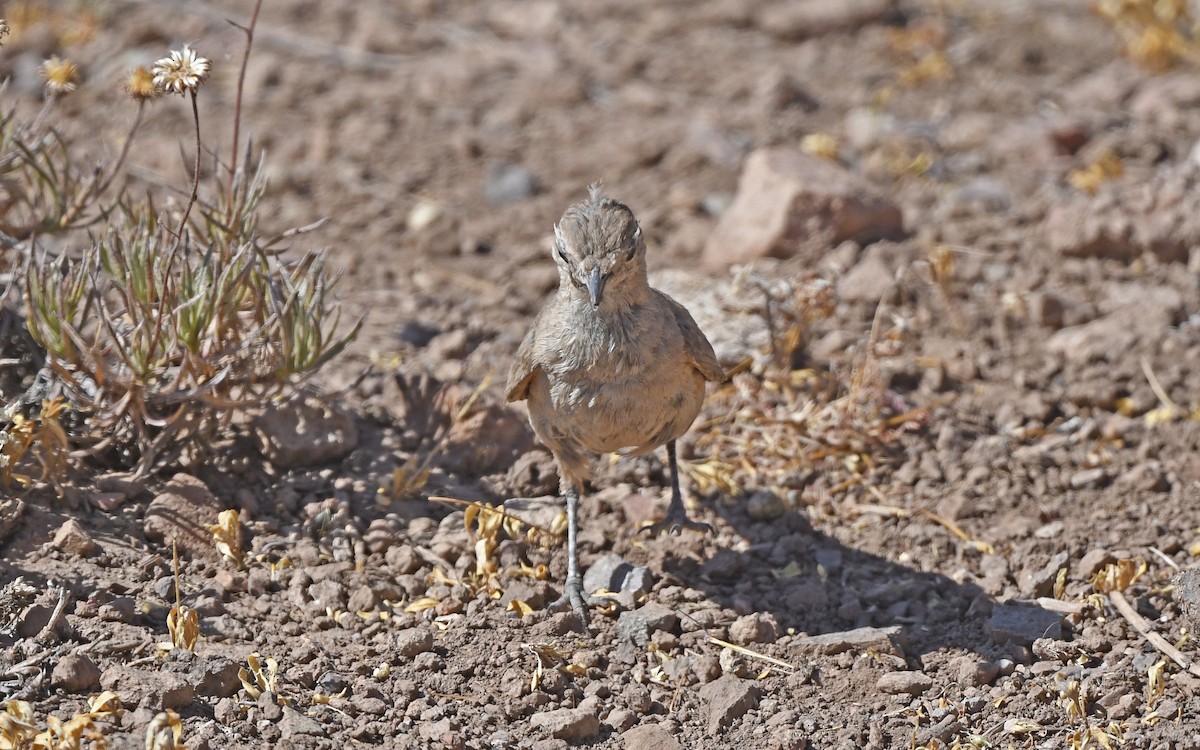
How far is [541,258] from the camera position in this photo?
306 inches

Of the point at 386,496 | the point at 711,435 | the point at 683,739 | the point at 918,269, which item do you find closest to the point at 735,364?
the point at 711,435

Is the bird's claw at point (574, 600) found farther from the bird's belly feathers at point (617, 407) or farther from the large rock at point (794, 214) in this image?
the large rock at point (794, 214)

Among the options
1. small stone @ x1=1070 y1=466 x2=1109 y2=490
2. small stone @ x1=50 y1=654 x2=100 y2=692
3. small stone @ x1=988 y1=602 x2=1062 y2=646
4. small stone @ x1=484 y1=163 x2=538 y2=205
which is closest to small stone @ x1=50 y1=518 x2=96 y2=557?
small stone @ x1=50 y1=654 x2=100 y2=692

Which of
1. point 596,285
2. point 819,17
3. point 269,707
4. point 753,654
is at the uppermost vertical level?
point 819,17

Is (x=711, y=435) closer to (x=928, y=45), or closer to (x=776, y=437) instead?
(x=776, y=437)

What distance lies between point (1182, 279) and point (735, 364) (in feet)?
8.31

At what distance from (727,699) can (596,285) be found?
1.55 meters

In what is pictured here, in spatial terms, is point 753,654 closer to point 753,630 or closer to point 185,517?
point 753,630

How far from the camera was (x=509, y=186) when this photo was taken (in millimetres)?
8367

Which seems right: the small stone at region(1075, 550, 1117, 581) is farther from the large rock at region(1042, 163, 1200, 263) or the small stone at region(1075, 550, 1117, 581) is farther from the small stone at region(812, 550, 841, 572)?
the large rock at region(1042, 163, 1200, 263)

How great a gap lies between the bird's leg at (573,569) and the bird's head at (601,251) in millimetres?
877

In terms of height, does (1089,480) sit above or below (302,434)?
below

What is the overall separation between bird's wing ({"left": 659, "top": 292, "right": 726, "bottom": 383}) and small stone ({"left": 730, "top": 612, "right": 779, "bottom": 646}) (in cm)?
100

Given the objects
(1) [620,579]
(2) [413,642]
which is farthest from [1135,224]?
(2) [413,642]
